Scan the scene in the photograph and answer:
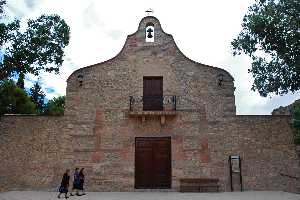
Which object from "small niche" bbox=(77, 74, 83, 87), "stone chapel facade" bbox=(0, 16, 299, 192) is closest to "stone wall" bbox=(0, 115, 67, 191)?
"stone chapel facade" bbox=(0, 16, 299, 192)

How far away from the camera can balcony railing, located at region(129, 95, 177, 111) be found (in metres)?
16.6

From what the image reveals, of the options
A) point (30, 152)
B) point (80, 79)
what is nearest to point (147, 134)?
point (80, 79)

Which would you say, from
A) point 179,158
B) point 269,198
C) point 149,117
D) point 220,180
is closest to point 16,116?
point 149,117

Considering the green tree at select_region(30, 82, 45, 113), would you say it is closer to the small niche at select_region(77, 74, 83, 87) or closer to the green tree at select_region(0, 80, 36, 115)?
the green tree at select_region(0, 80, 36, 115)

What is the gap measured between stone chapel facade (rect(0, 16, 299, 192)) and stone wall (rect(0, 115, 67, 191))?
0.16 ft

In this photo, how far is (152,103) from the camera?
55.0 feet

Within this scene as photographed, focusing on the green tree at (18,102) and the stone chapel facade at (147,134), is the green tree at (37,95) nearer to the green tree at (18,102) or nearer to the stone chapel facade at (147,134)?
the green tree at (18,102)

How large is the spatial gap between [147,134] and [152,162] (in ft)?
4.59

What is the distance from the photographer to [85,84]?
1702 cm

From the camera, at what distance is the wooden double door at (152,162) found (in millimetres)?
15789

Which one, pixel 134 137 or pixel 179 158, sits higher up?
pixel 134 137

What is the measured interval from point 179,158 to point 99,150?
3967 mm

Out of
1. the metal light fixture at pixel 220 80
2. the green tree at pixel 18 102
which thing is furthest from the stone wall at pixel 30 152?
the green tree at pixel 18 102

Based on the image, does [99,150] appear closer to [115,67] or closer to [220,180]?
[115,67]
